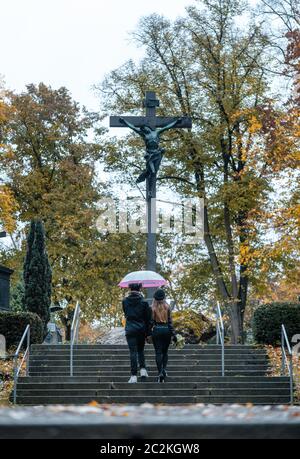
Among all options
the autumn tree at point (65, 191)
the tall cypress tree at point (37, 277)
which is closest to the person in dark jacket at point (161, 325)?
the tall cypress tree at point (37, 277)

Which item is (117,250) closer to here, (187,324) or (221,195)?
(221,195)

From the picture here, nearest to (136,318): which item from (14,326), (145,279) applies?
(145,279)

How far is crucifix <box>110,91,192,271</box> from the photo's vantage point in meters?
23.3

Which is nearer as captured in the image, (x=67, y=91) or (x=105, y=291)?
(x=105, y=291)

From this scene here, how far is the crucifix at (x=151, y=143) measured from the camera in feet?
76.4

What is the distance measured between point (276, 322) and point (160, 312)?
5641 mm

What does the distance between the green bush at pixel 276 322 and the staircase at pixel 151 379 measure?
0.62m

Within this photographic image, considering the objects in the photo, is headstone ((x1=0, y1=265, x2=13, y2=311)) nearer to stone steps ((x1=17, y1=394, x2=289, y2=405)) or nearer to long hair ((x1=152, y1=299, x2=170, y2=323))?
stone steps ((x1=17, y1=394, x2=289, y2=405))

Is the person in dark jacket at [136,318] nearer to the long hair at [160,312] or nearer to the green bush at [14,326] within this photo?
the long hair at [160,312]

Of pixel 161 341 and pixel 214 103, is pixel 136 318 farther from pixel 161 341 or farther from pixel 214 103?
pixel 214 103

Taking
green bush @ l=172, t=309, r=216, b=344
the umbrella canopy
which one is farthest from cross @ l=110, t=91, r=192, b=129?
green bush @ l=172, t=309, r=216, b=344

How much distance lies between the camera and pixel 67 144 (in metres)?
36.1

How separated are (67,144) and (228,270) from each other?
32.2 ft
